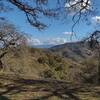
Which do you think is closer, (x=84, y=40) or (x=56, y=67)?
(x=84, y=40)

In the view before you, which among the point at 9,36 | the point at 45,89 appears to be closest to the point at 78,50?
the point at 9,36

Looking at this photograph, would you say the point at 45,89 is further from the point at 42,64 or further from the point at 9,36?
the point at 42,64

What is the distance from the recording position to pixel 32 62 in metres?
→ 55.0

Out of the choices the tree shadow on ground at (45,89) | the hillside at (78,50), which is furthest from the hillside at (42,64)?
the tree shadow on ground at (45,89)

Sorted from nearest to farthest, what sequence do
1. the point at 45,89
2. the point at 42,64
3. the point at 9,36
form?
1. the point at 45,89
2. the point at 9,36
3. the point at 42,64

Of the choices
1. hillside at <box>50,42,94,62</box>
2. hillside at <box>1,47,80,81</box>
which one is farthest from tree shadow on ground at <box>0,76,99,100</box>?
hillside at <box>1,47,80,81</box>

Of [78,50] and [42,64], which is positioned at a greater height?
[78,50]

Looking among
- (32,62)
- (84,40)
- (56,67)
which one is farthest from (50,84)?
(32,62)

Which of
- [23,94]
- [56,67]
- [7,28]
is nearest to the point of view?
[23,94]

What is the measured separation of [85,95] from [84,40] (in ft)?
20.8

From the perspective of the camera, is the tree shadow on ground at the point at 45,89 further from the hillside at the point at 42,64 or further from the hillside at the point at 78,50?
the hillside at the point at 42,64

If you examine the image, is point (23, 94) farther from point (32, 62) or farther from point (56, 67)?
point (32, 62)

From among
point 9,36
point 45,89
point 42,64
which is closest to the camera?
point 45,89

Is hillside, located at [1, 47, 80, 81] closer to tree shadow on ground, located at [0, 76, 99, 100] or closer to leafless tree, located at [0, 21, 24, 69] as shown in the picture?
leafless tree, located at [0, 21, 24, 69]
